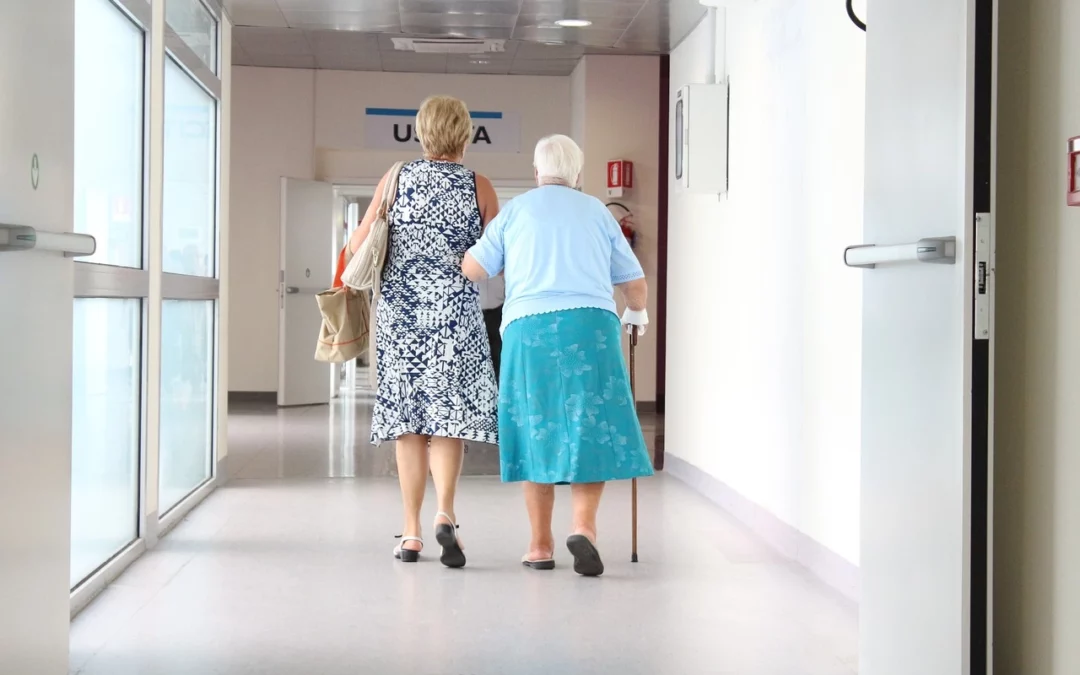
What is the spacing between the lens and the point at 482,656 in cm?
293

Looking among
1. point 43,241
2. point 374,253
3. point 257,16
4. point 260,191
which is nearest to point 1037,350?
point 43,241

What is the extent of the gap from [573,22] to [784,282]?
3.01 metres

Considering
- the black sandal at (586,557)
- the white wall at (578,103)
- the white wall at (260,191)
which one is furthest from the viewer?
the white wall at (260,191)

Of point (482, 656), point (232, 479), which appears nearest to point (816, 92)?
point (482, 656)

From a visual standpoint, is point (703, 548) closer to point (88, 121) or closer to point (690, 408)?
point (690, 408)

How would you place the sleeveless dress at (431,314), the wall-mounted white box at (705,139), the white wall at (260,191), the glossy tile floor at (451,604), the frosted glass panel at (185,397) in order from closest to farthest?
the glossy tile floor at (451,604) < the sleeveless dress at (431,314) < the frosted glass panel at (185,397) < the wall-mounted white box at (705,139) < the white wall at (260,191)

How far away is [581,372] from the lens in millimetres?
3824

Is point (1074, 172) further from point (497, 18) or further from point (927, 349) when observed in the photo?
point (497, 18)

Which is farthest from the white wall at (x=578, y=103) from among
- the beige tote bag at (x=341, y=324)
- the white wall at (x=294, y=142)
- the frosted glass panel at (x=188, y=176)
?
the beige tote bag at (x=341, y=324)

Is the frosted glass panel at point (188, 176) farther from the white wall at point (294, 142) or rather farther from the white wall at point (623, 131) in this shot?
the white wall at point (294, 142)

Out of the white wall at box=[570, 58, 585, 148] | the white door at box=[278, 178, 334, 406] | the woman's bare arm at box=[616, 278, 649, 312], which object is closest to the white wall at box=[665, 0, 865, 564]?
the woman's bare arm at box=[616, 278, 649, 312]

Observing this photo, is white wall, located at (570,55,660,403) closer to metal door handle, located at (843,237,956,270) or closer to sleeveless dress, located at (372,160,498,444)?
sleeveless dress, located at (372,160,498,444)

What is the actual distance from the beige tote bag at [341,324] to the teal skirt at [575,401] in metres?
0.82

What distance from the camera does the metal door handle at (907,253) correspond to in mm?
1935
